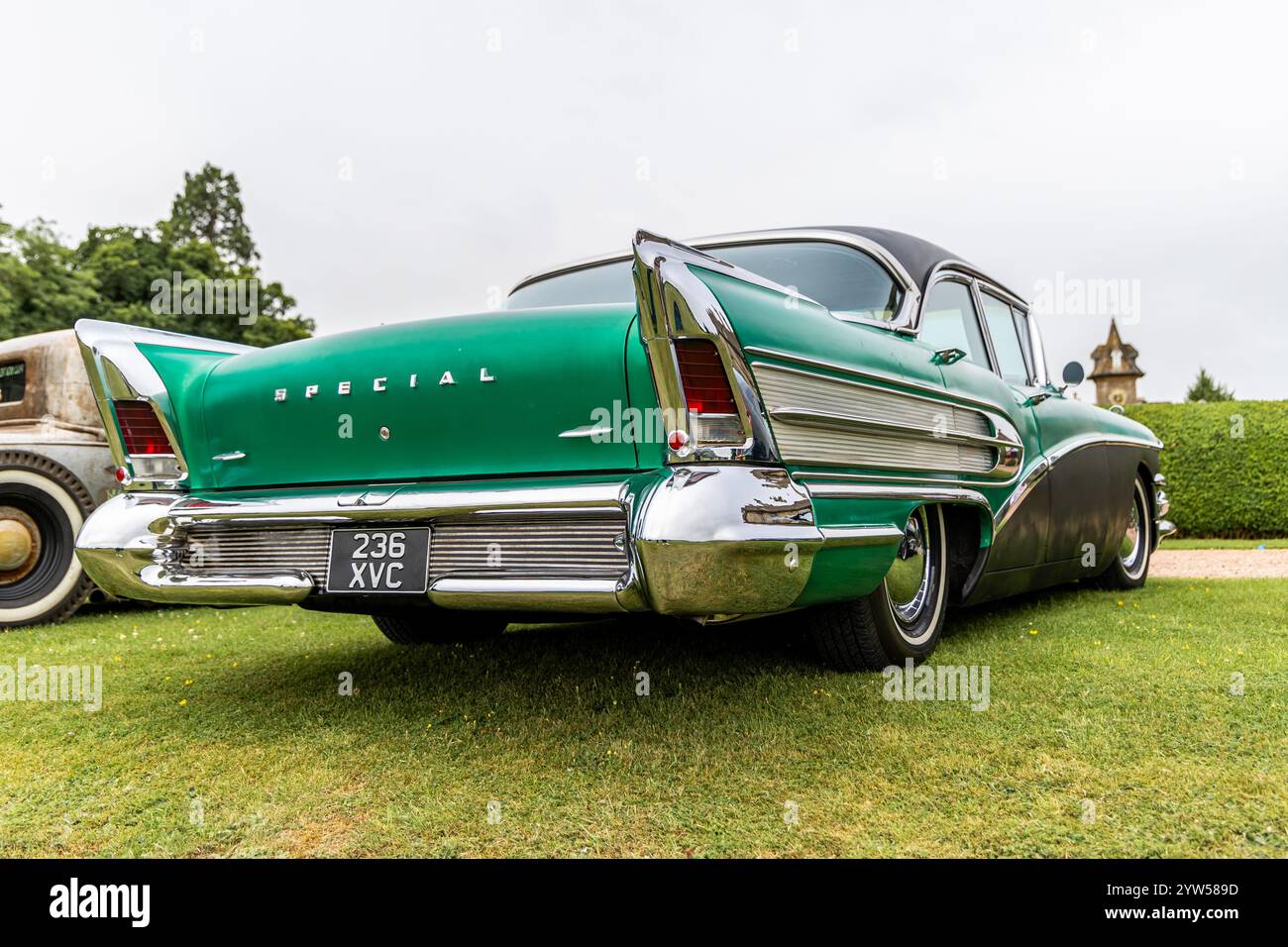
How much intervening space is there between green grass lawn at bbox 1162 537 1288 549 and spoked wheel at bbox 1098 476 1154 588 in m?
5.03

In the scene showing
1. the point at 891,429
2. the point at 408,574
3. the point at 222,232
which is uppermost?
the point at 222,232

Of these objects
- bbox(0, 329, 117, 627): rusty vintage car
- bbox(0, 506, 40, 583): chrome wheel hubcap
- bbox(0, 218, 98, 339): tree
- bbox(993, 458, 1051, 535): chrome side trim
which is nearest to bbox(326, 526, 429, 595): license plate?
bbox(993, 458, 1051, 535): chrome side trim

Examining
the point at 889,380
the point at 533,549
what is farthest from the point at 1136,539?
the point at 533,549

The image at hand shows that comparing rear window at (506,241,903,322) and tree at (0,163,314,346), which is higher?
tree at (0,163,314,346)

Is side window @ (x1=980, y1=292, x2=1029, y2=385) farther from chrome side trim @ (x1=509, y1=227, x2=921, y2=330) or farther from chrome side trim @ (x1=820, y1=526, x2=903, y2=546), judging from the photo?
chrome side trim @ (x1=820, y1=526, x2=903, y2=546)

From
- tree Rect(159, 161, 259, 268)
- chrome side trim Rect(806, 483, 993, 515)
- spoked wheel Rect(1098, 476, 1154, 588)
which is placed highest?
tree Rect(159, 161, 259, 268)

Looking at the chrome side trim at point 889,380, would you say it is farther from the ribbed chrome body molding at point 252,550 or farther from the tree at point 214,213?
the tree at point 214,213

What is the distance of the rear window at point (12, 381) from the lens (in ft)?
19.4

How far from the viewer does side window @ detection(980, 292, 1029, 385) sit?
13.9 ft
